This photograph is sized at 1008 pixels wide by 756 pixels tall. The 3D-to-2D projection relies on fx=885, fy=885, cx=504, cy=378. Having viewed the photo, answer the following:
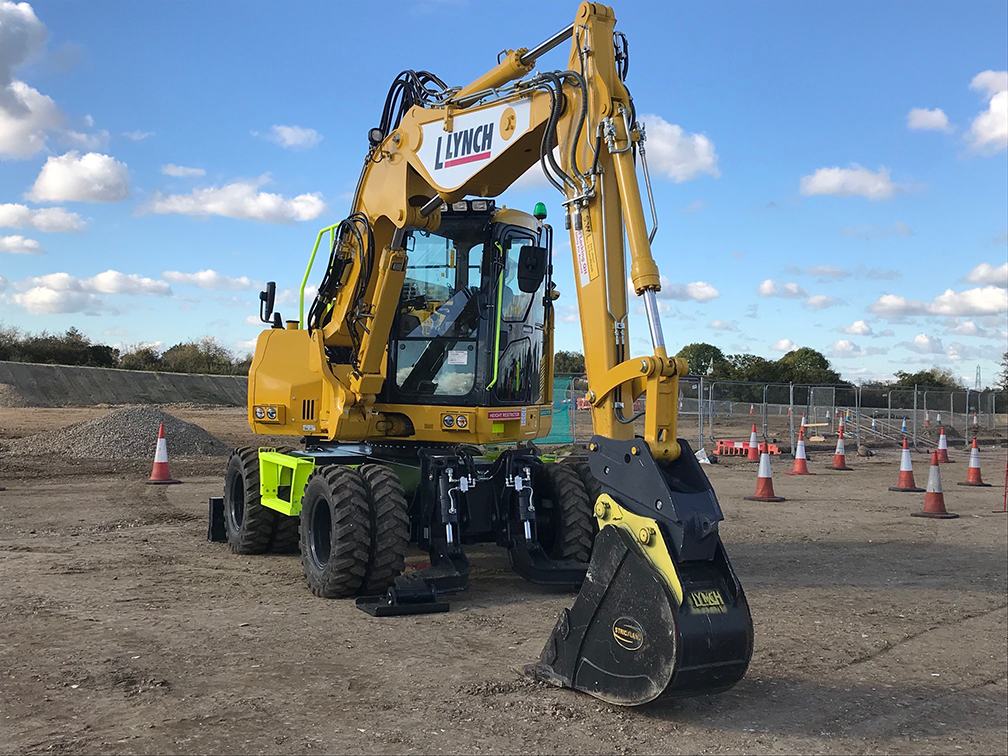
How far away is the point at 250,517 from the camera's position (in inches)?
356

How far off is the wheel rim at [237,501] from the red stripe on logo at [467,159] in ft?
14.7

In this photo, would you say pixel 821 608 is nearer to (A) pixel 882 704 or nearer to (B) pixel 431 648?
(A) pixel 882 704

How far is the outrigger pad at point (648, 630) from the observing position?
4219 mm

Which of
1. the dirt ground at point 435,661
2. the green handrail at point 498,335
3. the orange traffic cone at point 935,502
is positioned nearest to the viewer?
the dirt ground at point 435,661

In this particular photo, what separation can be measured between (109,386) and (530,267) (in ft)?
141

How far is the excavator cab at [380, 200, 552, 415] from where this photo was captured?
7.88 m

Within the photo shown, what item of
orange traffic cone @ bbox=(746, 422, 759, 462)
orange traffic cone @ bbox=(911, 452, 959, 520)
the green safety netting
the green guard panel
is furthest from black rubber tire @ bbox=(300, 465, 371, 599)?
orange traffic cone @ bbox=(746, 422, 759, 462)

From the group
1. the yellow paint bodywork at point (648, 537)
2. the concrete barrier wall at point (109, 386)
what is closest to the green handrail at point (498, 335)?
the yellow paint bodywork at point (648, 537)

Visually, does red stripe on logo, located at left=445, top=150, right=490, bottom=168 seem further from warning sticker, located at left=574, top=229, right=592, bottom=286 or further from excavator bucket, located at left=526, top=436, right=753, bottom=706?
excavator bucket, located at left=526, top=436, right=753, bottom=706

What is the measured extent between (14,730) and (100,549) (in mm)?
5263

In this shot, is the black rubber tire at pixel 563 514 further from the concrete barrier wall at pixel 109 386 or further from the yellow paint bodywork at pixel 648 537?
the concrete barrier wall at pixel 109 386

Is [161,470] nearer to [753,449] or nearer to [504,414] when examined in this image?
[504,414]

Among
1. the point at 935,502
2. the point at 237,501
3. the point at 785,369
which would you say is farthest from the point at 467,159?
the point at 785,369

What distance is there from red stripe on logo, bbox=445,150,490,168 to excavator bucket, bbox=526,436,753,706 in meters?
2.70
